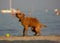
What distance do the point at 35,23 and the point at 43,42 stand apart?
1.70 metres

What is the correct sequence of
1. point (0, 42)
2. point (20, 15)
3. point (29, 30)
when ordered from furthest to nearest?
point (29, 30)
point (20, 15)
point (0, 42)

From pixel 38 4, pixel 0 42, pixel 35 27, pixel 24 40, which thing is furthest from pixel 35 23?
pixel 38 4

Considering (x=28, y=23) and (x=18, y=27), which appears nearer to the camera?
(x=28, y=23)

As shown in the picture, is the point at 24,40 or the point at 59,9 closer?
the point at 24,40

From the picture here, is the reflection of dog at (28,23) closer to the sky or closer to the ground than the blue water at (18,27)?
closer to the sky

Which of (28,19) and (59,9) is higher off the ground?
(28,19)

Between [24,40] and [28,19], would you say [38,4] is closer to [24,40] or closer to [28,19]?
[28,19]

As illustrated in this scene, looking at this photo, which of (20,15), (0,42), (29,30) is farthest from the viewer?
(29,30)

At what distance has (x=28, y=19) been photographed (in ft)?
24.0

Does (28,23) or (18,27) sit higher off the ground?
(28,23)

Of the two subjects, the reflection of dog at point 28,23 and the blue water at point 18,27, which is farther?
the blue water at point 18,27

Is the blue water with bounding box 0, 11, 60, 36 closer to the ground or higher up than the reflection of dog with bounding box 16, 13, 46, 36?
closer to the ground

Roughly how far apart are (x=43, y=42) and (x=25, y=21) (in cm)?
170

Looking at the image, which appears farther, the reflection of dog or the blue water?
the blue water
